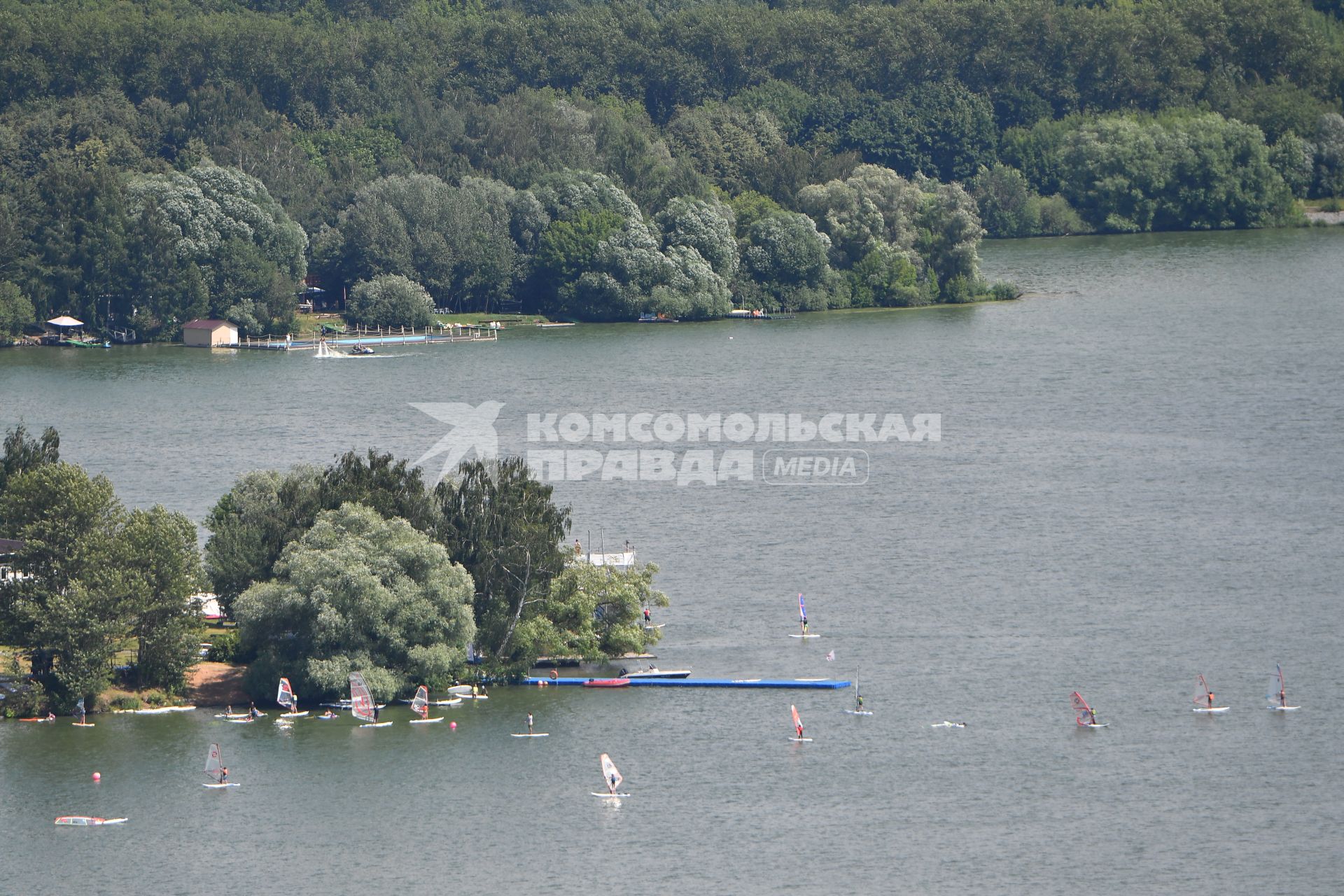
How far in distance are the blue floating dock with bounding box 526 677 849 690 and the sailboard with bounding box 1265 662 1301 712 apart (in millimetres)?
Answer: 10554

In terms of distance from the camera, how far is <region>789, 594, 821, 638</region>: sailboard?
60.2m

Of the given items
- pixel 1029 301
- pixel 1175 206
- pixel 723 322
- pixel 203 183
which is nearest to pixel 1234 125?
pixel 1175 206

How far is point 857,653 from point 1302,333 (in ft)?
213

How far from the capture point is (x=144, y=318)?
122 metres

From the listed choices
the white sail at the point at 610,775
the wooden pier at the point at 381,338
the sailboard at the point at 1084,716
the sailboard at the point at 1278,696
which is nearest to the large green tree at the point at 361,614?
the white sail at the point at 610,775

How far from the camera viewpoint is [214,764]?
5003cm

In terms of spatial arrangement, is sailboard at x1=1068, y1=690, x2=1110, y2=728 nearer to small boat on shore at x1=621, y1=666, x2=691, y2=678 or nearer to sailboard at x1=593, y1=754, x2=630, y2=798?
small boat on shore at x1=621, y1=666, x2=691, y2=678

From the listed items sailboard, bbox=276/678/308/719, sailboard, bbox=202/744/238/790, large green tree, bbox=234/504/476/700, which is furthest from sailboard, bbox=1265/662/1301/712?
sailboard, bbox=202/744/238/790

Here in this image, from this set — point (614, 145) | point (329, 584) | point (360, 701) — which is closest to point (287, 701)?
point (360, 701)

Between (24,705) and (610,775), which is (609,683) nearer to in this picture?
(610,775)

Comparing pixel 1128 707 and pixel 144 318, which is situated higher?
pixel 144 318

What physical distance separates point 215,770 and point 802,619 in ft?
59.9

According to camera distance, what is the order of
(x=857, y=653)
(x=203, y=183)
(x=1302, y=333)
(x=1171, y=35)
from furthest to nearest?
(x=1171, y=35), (x=203, y=183), (x=1302, y=333), (x=857, y=653)

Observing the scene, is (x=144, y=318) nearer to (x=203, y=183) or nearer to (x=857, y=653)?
(x=203, y=183)
